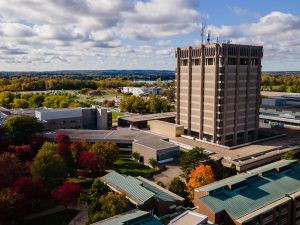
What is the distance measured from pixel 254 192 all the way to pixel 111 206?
2393cm

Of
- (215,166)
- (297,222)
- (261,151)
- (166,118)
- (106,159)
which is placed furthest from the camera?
(166,118)

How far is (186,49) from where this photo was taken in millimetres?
106562

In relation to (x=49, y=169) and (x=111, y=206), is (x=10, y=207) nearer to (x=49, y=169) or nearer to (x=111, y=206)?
(x=49, y=169)

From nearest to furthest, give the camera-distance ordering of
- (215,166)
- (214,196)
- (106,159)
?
(214,196)
(215,166)
(106,159)

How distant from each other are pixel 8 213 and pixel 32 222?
7641 millimetres

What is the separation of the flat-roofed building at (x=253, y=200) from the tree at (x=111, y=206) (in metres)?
11.8

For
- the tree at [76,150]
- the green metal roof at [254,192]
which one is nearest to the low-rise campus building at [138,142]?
the tree at [76,150]

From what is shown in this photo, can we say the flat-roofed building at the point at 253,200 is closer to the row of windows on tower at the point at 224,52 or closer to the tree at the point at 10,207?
the tree at the point at 10,207

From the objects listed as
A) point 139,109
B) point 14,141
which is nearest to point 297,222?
point 14,141

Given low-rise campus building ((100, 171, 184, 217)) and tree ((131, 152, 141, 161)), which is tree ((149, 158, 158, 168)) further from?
low-rise campus building ((100, 171, 184, 217))

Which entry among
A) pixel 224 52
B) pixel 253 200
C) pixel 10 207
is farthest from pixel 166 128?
pixel 10 207

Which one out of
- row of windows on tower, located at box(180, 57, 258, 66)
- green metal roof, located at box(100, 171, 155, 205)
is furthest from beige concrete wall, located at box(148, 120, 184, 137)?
green metal roof, located at box(100, 171, 155, 205)

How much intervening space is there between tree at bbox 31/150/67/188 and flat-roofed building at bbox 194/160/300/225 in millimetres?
30527

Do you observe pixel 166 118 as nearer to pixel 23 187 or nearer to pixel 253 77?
pixel 253 77
